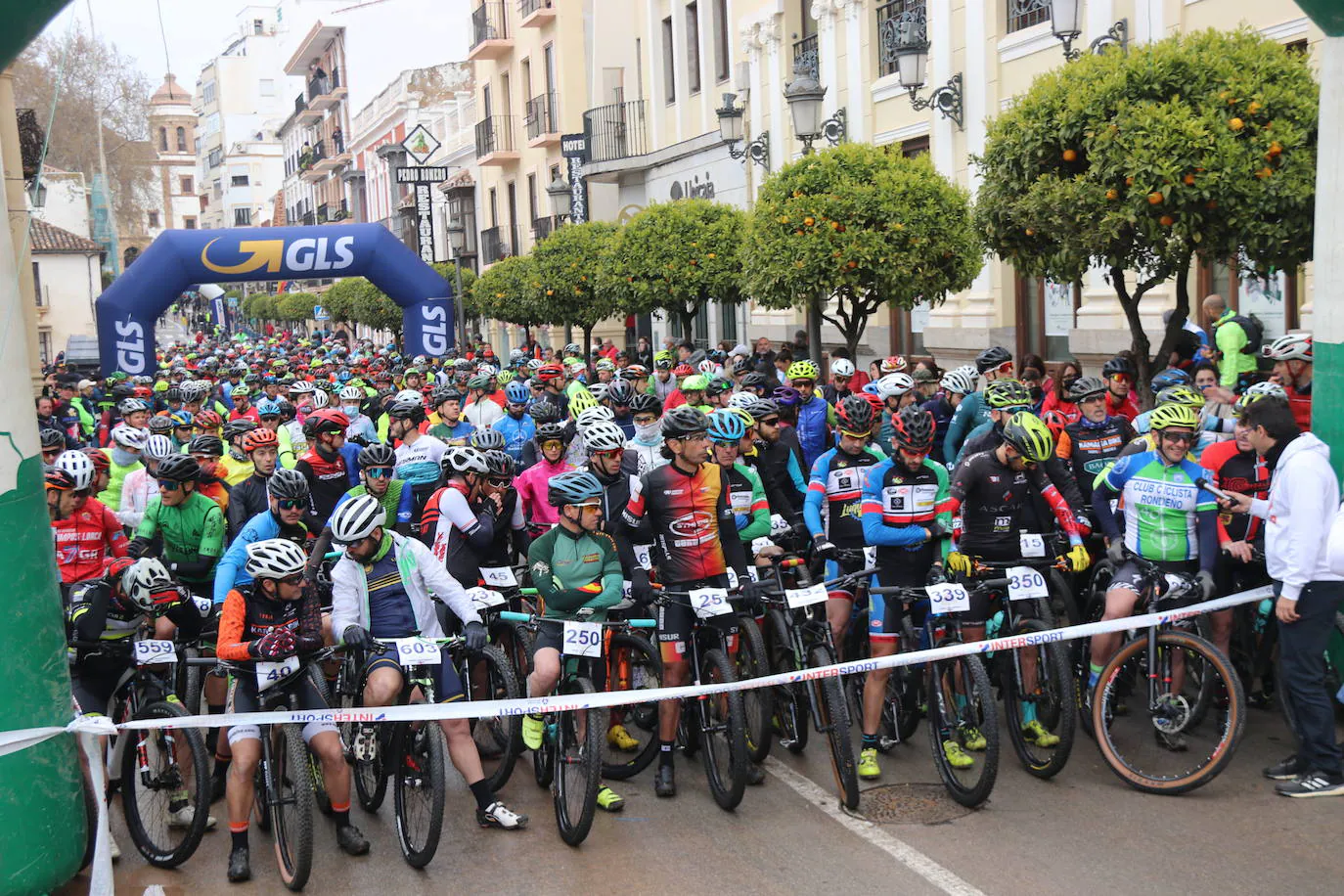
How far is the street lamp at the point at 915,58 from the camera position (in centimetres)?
1723

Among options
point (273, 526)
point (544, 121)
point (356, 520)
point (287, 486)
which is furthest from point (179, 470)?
point (544, 121)

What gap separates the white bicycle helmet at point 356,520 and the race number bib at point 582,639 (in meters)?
1.06

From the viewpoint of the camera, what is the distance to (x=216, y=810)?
739 cm

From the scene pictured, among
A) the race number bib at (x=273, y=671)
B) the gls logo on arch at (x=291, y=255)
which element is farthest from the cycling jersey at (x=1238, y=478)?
the gls logo on arch at (x=291, y=255)

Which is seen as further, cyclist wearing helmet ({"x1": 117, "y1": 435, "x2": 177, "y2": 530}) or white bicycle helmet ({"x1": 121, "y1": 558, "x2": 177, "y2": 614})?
cyclist wearing helmet ({"x1": 117, "y1": 435, "x2": 177, "y2": 530})

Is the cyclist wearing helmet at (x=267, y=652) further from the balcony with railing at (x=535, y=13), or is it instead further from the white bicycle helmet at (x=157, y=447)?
the balcony with railing at (x=535, y=13)

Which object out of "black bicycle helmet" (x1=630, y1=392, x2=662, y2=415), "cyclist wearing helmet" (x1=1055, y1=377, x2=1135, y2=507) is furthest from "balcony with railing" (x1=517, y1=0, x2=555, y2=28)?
"cyclist wearing helmet" (x1=1055, y1=377, x2=1135, y2=507)

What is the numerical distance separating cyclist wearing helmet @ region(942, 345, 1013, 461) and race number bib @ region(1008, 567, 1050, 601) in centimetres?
403

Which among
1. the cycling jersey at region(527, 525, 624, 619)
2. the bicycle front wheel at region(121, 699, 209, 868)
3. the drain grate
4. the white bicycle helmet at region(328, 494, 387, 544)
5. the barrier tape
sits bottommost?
the drain grate

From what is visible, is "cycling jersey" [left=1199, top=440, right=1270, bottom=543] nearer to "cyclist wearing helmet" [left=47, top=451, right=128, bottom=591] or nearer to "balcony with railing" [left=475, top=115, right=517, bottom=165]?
"cyclist wearing helmet" [left=47, top=451, right=128, bottom=591]

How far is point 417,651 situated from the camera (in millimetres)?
6613

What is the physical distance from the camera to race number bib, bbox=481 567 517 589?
8.17 meters

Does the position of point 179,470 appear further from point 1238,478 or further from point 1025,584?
point 1238,478

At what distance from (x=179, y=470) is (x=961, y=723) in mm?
4638
